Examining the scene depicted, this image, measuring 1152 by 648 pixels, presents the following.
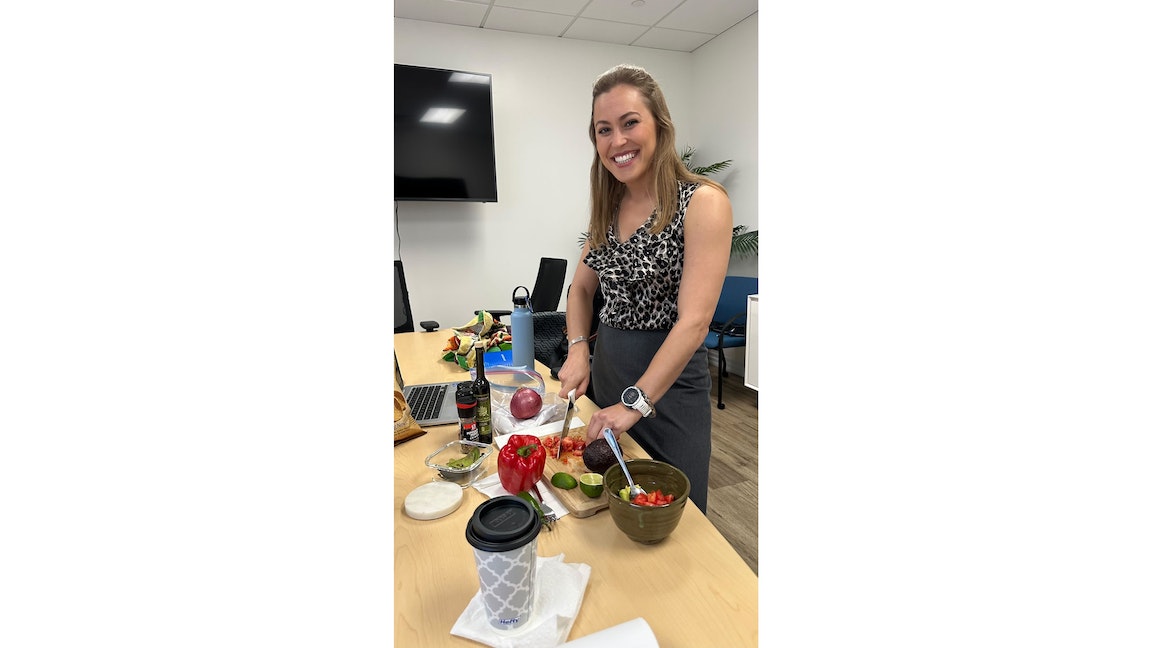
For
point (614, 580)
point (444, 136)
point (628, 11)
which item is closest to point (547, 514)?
point (614, 580)

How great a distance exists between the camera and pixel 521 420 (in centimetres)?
127

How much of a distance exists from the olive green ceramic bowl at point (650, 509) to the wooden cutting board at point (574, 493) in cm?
3

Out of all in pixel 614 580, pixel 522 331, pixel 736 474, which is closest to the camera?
pixel 614 580

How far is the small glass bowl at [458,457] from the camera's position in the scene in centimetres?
102

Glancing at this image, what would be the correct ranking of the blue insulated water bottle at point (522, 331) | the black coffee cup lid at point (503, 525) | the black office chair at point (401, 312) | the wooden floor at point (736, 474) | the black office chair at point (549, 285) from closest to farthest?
the black coffee cup lid at point (503, 525) → the blue insulated water bottle at point (522, 331) → the wooden floor at point (736, 474) → the black office chair at point (401, 312) → the black office chair at point (549, 285)

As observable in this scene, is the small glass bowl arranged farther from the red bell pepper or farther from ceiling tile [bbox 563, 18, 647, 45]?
ceiling tile [bbox 563, 18, 647, 45]

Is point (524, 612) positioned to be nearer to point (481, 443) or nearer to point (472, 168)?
point (481, 443)

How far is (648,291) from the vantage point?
1316mm

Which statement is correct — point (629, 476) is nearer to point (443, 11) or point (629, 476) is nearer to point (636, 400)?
point (636, 400)

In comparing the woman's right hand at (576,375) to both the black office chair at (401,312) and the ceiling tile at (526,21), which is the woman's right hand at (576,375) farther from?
the ceiling tile at (526,21)

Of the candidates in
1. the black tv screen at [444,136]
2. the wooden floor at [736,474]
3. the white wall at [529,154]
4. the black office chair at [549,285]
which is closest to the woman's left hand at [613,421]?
the wooden floor at [736,474]

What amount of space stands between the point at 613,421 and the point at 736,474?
1879 millimetres
